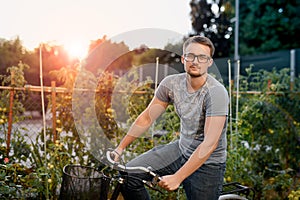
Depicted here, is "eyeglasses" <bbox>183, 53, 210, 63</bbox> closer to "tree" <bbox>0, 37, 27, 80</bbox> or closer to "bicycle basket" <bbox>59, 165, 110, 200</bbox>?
"bicycle basket" <bbox>59, 165, 110, 200</bbox>

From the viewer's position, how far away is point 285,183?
349cm

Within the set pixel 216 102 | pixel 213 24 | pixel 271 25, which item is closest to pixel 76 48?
pixel 216 102

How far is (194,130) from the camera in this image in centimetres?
210

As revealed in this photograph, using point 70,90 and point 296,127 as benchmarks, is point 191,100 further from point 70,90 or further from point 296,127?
point 296,127

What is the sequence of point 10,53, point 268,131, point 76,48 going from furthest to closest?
point 268,131, point 10,53, point 76,48

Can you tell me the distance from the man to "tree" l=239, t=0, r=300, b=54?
12.7 meters

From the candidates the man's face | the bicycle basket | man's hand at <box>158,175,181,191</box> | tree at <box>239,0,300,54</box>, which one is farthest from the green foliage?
tree at <box>239,0,300,54</box>

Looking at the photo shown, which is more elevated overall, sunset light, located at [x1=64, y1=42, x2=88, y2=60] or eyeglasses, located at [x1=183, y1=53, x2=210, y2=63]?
sunset light, located at [x1=64, y1=42, x2=88, y2=60]

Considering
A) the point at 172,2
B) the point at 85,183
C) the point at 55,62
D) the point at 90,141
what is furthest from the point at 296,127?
the point at 85,183

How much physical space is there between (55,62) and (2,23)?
2.81ft

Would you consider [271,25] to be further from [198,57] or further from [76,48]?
[198,57]

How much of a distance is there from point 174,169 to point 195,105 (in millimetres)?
459

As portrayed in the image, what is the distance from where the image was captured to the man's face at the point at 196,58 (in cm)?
196

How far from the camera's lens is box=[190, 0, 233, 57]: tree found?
14.0m
